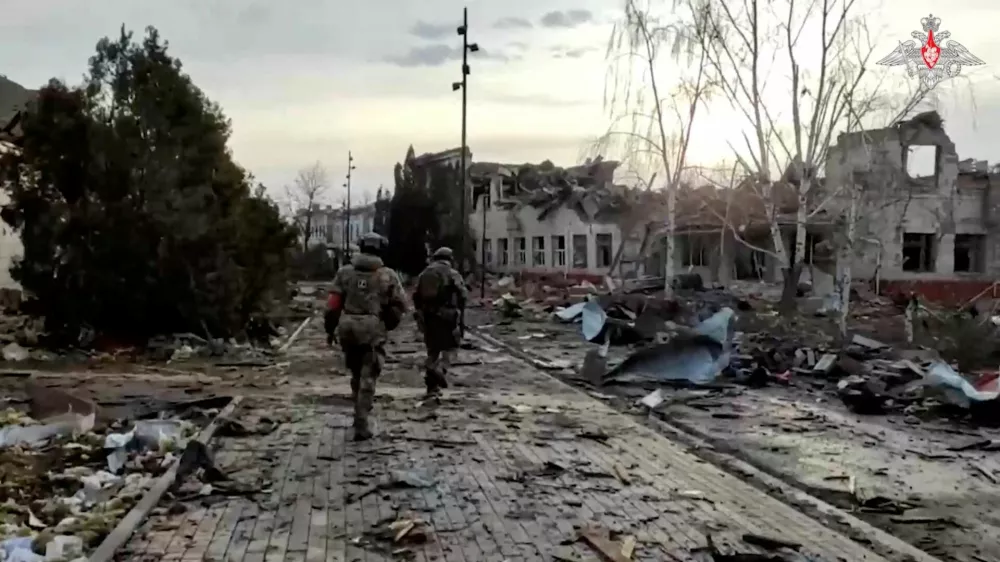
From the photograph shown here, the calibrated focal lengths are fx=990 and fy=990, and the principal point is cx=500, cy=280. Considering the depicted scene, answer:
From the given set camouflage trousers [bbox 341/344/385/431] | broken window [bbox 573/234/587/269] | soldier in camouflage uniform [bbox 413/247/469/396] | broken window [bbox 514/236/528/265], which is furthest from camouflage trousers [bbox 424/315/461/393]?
broken window [bbox 514/236/528/265]

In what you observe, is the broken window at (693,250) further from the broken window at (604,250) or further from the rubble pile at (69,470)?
the rubble pile at (69,470)

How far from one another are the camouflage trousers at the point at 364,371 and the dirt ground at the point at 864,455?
365 cm

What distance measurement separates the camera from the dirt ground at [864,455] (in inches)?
285

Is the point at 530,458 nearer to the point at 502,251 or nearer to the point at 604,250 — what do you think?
the point at 604,250

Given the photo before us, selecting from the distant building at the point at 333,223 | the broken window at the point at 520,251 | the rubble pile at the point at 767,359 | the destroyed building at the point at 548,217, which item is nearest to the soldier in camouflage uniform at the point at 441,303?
the rubble pile at the point at 767,359

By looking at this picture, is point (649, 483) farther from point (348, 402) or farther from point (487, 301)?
point (487, 301)

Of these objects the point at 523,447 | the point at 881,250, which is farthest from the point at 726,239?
the point at 523,447

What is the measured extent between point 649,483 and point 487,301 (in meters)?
30.6

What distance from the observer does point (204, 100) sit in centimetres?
2008

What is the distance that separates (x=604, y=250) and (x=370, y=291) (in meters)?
41.2

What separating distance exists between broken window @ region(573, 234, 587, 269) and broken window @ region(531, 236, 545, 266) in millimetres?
3915

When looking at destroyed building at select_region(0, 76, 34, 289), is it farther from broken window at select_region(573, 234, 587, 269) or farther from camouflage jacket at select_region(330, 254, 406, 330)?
broken window at select_region(573, 234, 587, 269)

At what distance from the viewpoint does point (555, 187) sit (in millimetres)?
58281

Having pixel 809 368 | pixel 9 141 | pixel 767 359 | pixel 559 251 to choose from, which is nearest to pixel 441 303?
pixel 767 359
